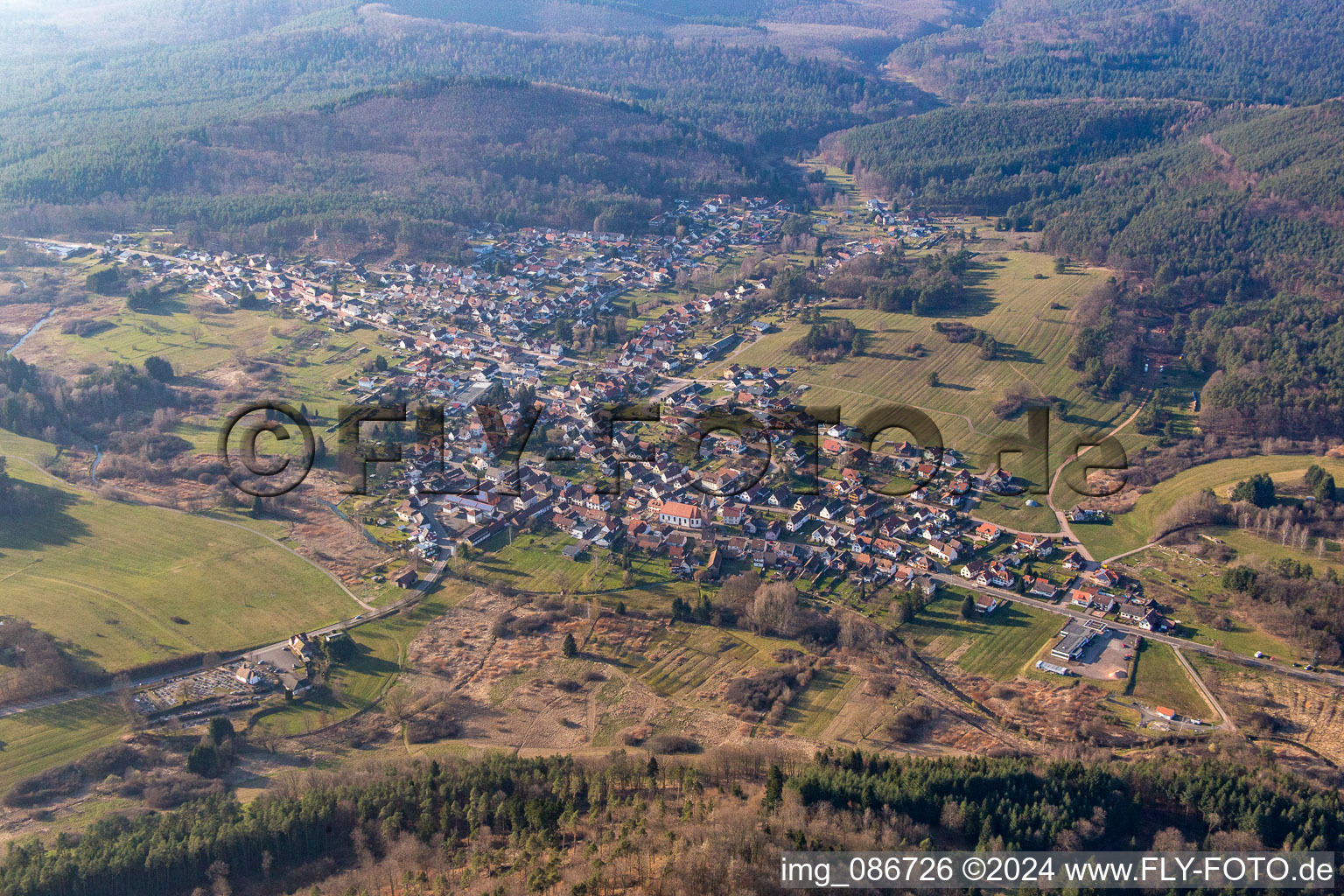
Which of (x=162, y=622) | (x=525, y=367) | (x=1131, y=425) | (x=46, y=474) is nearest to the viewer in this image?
(x=162, y=622)

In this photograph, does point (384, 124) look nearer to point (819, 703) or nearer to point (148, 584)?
point (148, 584)

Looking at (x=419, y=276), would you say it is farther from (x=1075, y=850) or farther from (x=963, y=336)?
(x=1075, y=850)

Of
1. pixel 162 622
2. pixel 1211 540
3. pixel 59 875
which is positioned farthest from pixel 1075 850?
pixel 162 622

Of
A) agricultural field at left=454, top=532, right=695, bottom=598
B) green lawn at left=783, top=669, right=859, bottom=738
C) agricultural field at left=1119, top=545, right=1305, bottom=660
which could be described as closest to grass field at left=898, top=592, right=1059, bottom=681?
green lawn at left=783, top=669, right=859, bottom=738

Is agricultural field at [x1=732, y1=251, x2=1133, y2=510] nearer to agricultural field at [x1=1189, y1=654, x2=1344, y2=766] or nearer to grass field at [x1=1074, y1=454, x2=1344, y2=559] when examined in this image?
grass field at [x1=1074, y1=454, x2=1344, y2=559]

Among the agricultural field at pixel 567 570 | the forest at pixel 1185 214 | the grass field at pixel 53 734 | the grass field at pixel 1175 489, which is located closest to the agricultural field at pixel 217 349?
the agricultural field at pixel 567 570

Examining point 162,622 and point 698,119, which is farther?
point 698,119
